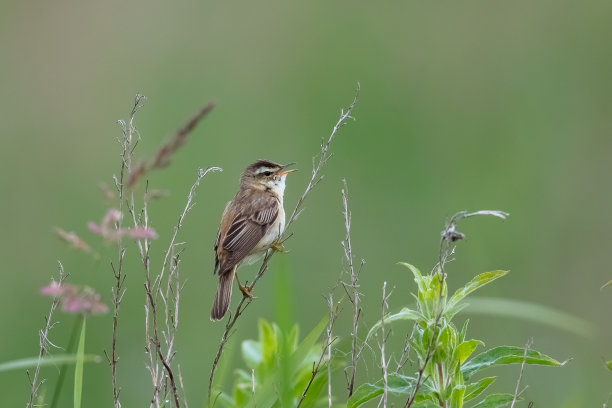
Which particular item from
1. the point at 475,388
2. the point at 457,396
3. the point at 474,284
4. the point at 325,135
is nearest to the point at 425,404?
the point at 457,396

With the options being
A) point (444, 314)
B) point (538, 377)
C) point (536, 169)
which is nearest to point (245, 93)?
Result: point (536, 169)

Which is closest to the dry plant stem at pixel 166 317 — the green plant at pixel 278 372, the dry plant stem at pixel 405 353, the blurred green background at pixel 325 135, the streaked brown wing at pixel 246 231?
the green plant at pixel 278 372

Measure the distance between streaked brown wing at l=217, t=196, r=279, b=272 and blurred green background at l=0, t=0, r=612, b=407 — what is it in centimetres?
68

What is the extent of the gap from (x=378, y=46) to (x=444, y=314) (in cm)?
1010

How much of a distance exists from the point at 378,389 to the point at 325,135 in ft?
25.6

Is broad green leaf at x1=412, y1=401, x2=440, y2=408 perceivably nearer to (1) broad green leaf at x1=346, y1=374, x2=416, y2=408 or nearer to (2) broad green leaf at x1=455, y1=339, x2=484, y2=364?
(1) broad green leaf at x1=346, y1=374, x2=416, y2=408

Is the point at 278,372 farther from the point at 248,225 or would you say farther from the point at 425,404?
the point at 248,225

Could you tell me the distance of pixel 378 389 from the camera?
400 cm

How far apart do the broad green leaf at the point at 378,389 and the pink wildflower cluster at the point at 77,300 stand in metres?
0.97

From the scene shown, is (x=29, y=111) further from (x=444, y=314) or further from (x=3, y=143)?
(x=444, y=314)

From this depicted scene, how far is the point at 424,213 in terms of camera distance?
35.0 ft

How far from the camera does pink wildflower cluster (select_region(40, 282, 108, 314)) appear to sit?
3555mm

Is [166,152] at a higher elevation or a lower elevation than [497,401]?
higher

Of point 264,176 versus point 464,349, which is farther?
point 264,176
